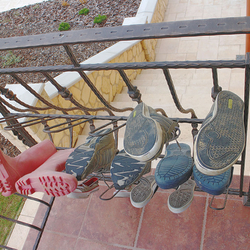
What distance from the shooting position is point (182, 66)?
2.63 ft

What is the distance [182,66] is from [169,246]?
0.99 metres

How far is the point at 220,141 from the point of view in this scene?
30.4 inches

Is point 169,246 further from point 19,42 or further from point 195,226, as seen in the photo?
point 19,42

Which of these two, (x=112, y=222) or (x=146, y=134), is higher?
(x=146, y=134)

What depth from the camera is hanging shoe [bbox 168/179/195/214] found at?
1190mm

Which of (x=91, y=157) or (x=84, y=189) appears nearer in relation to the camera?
(x=91, y=157)

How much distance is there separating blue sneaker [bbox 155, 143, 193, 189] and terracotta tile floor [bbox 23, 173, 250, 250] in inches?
19.3

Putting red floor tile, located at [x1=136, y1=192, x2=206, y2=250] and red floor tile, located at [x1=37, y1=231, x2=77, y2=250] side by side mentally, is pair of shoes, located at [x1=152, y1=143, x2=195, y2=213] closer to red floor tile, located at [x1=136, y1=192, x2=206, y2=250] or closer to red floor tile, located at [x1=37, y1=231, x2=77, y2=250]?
red floor tile, located at [x1=136, y1=192, x2=206, y2=250]

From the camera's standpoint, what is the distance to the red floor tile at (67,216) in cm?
155

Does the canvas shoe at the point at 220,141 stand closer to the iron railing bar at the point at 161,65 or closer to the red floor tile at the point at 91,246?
the iron railing bar at the point at 161,65

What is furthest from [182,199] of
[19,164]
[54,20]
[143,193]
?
[54,20]

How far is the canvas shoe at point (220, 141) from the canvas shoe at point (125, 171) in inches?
12.7

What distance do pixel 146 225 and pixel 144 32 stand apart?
109 centimetres

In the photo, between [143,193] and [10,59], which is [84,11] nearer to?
[10,59]
